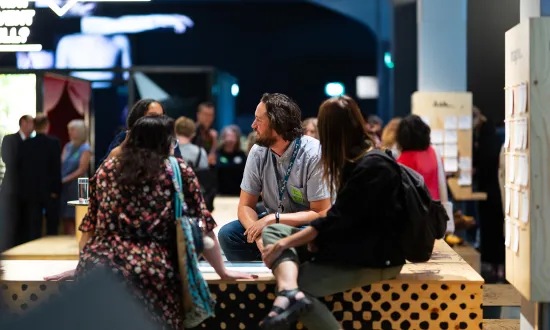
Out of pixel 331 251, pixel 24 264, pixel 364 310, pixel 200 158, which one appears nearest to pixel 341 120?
pixel 331 251

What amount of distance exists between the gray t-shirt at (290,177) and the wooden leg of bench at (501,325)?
122cm

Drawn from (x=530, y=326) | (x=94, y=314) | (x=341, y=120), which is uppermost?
(x=341, y=120)

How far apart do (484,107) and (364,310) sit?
698 cm

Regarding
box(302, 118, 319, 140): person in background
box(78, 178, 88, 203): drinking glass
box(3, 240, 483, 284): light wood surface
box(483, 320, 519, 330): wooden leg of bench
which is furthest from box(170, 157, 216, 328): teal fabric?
box(302, 118, 319, 140): person in background

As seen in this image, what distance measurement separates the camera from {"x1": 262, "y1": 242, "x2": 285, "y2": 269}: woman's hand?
161 inches

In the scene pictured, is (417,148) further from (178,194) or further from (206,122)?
(206,122)

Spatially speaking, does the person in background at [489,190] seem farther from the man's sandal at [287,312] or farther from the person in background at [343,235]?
the man's sandal at [287,312]

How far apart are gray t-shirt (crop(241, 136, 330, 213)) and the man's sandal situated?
995 mm

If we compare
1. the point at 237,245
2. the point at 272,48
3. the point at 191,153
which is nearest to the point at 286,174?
the point at 237,245

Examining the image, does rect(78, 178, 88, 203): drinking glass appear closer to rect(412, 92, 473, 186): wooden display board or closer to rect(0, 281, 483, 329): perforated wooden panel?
rect(0, 281, 483, 329): perforated wooden panel

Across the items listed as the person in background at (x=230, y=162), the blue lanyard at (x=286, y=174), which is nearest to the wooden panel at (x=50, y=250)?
the blue lanyard at (x=286, y=174)

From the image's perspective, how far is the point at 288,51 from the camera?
61.3 ft

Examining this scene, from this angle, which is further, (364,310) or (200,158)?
(200,158)

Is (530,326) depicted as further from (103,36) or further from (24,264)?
(103,36)
